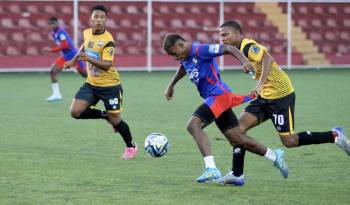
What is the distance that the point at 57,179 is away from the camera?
9.43 meters

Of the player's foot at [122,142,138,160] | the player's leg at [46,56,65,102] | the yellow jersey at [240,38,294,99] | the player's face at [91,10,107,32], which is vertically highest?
the player's face at [91,10,107,32]

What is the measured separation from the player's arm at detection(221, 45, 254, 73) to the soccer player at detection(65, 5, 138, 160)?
2.74 m

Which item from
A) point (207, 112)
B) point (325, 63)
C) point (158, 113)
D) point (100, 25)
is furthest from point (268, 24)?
point (207, 112)

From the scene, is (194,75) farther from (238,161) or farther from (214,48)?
(238,161)

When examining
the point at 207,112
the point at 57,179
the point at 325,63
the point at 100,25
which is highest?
the point at 100,25

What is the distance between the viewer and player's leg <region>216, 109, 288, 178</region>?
9.48 m

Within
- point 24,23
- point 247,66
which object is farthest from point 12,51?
point 247,66

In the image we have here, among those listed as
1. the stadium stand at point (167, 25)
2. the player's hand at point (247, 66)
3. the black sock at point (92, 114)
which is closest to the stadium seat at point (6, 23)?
the stadium stand at point (167, 25)

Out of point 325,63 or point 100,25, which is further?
point 325,63

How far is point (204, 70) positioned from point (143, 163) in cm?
196

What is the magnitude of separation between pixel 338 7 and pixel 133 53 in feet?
30.3

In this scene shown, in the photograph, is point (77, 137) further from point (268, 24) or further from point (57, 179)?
point (268, 24)

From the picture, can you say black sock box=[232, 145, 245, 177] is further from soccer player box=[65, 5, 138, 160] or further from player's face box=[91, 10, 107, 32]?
player's face box=[91, 10, 107, 32]

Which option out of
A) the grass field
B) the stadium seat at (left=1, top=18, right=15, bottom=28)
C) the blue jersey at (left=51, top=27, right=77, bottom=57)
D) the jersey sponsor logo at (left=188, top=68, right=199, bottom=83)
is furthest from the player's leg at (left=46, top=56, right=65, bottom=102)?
the jersey sponsor logo at (left=188, top=68, right=199, bottom=83)
